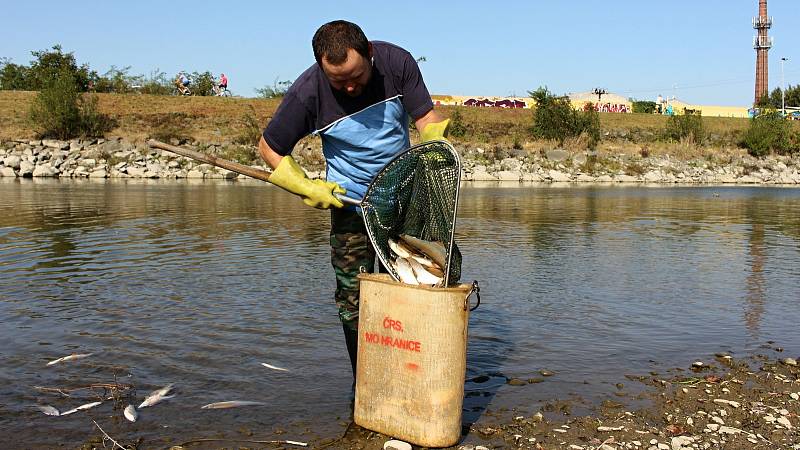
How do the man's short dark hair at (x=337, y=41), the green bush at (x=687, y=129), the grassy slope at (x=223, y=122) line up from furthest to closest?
1. the green bush at (x=687, y=129)
2. the grassy slope at (x=223, y=122)
3. the man's short dark hair at (x=337, y=41)

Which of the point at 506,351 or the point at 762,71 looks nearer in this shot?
the point at 506,351

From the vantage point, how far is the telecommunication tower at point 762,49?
102 m

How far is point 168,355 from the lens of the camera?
18.3 feet

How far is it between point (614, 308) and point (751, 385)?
8.19 ft

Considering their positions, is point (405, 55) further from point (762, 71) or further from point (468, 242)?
point (762, 71)

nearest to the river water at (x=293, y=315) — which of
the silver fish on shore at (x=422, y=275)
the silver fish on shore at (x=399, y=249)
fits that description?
the silver fish on shore at (x=422, y=275)

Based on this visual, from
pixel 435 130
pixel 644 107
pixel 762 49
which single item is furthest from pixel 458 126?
pixel 762 49

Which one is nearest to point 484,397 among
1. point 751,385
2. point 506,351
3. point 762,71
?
point 506,351

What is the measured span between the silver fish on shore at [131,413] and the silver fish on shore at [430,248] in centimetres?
183

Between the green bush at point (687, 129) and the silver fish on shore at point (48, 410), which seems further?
the green bush at point (687, 129)

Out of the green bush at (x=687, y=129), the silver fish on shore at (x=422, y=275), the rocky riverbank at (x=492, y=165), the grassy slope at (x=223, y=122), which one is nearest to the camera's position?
the silver fish on shore at (x=422, y=275)

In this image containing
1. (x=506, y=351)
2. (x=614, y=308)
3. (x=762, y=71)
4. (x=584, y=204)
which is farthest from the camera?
(x=762, y=71)

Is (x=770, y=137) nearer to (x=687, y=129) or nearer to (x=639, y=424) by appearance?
(x=687, y=129)

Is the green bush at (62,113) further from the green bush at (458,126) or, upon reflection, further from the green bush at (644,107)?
the green bush at (644,107)
